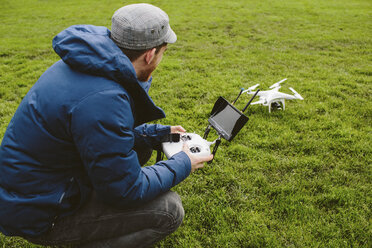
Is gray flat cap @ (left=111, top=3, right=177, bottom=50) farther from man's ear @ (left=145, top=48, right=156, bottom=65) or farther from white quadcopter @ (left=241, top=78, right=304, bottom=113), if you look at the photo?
white quadcopter @ (left=241, top=78, right=304, bottom=113)

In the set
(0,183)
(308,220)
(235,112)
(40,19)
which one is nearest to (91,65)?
(0,183)

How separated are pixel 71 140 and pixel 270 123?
10.4ft

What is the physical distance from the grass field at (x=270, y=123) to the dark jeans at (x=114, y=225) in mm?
668

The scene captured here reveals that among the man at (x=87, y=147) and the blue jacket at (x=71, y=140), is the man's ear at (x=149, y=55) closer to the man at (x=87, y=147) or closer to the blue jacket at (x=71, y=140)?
the man at (x=87, y=147)

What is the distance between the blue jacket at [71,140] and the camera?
1325 mm

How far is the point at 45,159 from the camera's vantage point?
144 centimetres

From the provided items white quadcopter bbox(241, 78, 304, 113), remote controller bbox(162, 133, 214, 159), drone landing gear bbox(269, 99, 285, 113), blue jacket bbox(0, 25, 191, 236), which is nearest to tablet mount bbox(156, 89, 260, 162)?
remote controller bbox(162, 133, 214, 159)

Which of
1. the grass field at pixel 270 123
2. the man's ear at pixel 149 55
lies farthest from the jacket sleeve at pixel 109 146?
the grass field at pixel 270 123

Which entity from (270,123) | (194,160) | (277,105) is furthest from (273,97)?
(194,160)

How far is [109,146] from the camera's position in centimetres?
133

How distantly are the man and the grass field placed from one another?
0.98m

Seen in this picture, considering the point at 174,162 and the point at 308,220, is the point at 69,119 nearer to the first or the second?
the point at 174,162

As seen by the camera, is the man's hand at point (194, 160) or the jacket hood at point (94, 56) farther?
the man's hand at point (194, 160)

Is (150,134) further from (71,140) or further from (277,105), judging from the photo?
(277,105)
